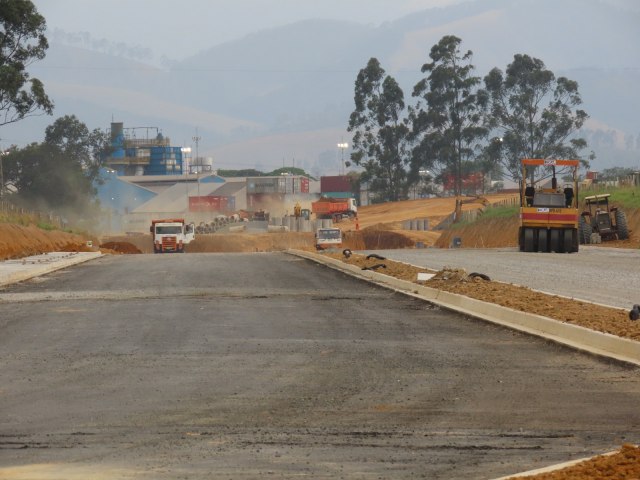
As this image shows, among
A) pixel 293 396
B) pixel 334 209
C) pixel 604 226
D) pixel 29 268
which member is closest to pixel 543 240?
pixel 604 226

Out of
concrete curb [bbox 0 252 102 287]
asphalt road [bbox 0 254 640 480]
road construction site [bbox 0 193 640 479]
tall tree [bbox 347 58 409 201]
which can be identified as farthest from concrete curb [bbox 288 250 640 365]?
tall tree [bbox 347 58 409 201]

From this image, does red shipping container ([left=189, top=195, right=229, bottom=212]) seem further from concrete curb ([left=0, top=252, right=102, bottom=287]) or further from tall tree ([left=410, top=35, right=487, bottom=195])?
concrete curb ([left=0, top=252, right=102, bottom=287])

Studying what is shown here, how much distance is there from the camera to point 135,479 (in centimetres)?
766

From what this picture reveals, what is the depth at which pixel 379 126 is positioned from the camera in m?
143

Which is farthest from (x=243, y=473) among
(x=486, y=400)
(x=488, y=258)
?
(x=488, y=258)

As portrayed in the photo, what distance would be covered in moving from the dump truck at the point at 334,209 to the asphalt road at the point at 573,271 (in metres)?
80.6

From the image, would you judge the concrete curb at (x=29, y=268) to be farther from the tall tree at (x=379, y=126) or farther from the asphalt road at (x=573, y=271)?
the tall tree at (x=379, y=126)

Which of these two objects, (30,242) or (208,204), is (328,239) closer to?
(30,242)

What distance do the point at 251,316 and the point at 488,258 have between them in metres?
24.1

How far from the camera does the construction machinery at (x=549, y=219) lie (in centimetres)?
4869

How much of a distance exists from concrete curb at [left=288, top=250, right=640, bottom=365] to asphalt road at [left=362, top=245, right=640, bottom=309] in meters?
2.48

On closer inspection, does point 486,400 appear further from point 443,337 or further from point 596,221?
point 596,221

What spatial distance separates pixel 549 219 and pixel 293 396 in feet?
127

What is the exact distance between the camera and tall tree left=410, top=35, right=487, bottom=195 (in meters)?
134
